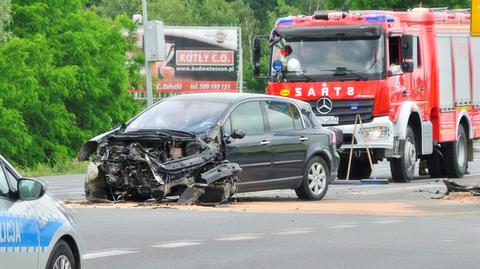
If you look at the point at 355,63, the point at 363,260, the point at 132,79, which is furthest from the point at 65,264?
the point at 132,79

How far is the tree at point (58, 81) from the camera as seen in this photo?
49.5 meters

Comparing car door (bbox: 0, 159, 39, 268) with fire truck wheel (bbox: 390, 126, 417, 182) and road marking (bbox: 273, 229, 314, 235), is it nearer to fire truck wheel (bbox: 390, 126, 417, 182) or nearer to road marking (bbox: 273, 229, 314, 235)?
road marking (bbox: 273, 229, 314, 235)

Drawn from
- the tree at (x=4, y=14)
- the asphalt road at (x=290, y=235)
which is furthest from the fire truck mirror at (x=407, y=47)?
the tree at (x=4, y=14)

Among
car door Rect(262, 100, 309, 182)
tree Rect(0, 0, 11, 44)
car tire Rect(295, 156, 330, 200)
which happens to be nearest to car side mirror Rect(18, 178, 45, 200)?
car door Rect(262, 100, 309, 182)

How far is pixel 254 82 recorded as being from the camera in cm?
11338

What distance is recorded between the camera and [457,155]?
29.7m

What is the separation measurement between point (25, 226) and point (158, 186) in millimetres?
10292

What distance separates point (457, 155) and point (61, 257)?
69.1ft

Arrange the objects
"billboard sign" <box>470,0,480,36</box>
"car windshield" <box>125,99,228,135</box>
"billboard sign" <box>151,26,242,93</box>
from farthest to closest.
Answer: "billboard sign" <box>151,26,242,93</box>, "billboard sign" <box>470,0,480,36</box>, "car windshield" <box>125,99,228,135</box>

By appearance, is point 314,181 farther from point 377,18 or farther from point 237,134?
point 377,18

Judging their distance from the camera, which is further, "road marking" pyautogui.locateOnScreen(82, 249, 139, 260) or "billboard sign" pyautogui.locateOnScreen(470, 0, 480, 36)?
"billboard sign" pyautogui.locateOnScreen(470, 0, 480, 36)

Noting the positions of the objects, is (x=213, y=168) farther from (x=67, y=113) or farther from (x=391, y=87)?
(x=67, y=113)

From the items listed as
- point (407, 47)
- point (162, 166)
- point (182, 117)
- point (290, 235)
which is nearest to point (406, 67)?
point (407, 47)

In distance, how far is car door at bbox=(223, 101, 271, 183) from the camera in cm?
1981
